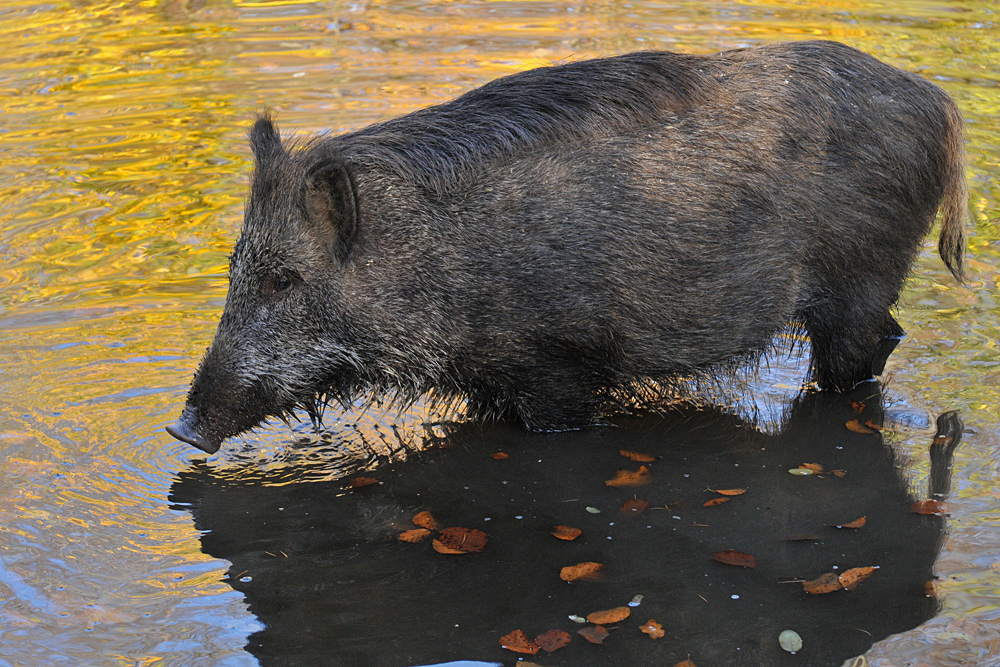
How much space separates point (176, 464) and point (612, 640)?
207cm

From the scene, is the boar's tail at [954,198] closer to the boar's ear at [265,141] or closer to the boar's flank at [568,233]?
the boar's flank at [568,233]

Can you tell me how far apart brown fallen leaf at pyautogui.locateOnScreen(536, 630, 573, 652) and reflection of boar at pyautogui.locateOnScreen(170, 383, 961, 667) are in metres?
0.03

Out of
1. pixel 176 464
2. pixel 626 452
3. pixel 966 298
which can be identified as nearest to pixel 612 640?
pixel 626 452

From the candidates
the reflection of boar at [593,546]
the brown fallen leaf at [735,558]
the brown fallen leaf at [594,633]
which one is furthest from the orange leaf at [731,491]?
the brown fallen leaf at [594,633]

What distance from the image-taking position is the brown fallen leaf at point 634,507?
431 centimetres

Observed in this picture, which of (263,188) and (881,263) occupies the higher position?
(263,188)

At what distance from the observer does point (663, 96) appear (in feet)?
15.5

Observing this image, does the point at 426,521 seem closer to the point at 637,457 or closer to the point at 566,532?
the point at 566,532

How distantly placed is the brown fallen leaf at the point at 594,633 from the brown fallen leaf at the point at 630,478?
3.32 ft

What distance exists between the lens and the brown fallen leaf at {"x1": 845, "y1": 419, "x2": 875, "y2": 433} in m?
4.93

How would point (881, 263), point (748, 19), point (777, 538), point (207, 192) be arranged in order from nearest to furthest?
point (777, 538) → point (881, 263) → point (207, 192) → point (748, 19)

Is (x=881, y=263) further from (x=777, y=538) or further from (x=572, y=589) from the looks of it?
(x=572, y=589)

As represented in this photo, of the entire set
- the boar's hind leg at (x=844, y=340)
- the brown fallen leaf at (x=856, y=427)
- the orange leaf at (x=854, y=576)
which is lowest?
the brown fallen leaf at (x=856, y=427)

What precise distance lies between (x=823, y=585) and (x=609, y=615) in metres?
0.75
